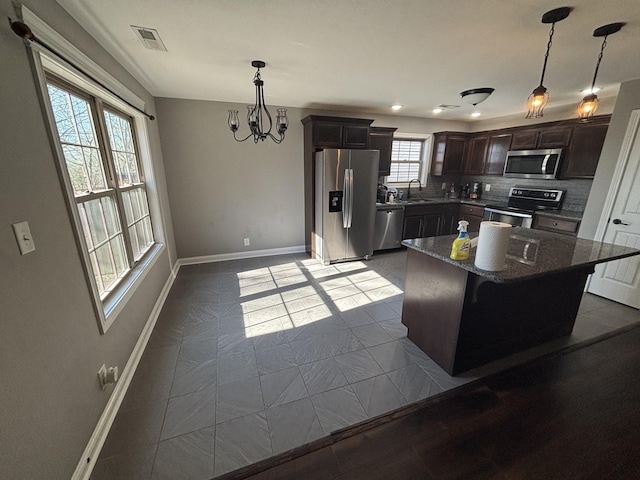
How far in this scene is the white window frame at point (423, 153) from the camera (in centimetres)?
495

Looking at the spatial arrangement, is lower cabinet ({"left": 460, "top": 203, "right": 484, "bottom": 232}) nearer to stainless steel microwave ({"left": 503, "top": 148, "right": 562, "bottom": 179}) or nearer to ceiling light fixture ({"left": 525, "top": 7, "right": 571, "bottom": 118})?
stainless steel microwave ({"left": 503, "top": 148, "right": 562, "bottom": 179})

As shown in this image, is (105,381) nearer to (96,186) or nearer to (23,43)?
(96,186)

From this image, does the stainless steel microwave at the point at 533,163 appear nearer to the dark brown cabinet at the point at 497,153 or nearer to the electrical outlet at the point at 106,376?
the dark brown cabinet at the point at 497,153

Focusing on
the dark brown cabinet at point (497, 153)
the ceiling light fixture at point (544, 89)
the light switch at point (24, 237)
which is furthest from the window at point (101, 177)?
the dark brown cabinet at point (497, 153)

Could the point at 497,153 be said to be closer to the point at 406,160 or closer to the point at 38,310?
the point at 406,160

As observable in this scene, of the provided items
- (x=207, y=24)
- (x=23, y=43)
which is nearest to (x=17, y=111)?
(x=23, y=43)

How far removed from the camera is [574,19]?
5.35 ft

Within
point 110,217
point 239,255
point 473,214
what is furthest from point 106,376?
point 473,214

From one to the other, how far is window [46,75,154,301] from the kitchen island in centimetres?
231

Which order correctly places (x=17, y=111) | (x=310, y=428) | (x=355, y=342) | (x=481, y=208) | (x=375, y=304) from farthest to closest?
(x=481, y=208) → (x=375, y=304) → (x=355, y=342) → (x=310, y=428) → (x=17, y=111)

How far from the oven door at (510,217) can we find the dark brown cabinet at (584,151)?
28.5 inches

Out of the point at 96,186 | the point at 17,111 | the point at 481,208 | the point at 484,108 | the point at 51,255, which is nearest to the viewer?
the point at 17,111

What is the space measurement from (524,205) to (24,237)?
5486 mm

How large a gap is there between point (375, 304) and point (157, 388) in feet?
6.94
